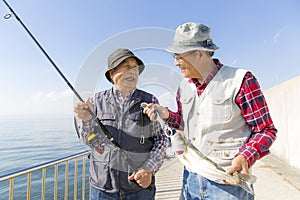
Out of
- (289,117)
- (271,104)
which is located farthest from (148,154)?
(271,104)

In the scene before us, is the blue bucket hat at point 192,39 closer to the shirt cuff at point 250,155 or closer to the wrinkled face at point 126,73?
the wrinkled face at point 126,73

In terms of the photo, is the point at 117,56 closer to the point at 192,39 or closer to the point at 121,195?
the point at 192,39

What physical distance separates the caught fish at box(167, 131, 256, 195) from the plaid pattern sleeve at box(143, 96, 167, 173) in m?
0.33

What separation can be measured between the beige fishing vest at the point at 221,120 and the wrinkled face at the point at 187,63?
103 mm

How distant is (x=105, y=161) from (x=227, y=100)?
83cm

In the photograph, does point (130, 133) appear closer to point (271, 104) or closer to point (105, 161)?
point (105, 161)

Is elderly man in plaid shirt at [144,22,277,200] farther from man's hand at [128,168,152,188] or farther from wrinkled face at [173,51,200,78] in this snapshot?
man's hand at [128,168,152,188]

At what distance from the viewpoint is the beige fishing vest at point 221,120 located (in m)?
0.96

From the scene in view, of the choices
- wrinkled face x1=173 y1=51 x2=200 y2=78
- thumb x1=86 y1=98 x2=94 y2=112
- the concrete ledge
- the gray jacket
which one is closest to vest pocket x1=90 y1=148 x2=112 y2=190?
the gray jacket

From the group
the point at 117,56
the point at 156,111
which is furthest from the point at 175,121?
the point at 117,56

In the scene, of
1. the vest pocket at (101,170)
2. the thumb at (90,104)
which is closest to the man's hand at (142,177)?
the vest pocket at (101,170)

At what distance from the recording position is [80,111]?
51.0 inches

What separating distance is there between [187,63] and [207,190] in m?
0.64

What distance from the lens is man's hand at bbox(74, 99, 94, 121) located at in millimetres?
1288
